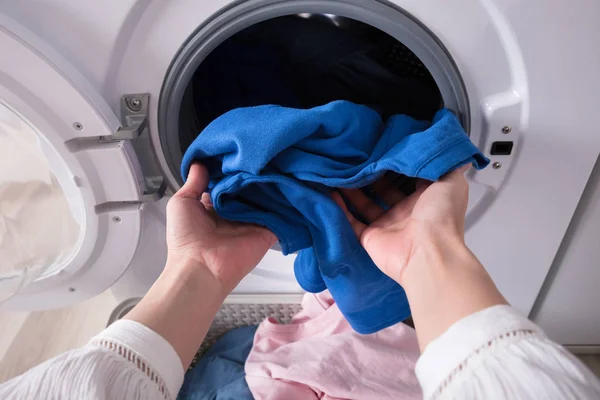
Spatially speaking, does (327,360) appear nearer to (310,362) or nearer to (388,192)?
(310,362)

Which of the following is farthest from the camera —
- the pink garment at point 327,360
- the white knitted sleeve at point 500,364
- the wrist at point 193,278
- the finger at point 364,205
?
the pink garment at point 327,360

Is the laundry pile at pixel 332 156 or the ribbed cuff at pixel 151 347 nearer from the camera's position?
the ribbed cuff at pixel 151 347

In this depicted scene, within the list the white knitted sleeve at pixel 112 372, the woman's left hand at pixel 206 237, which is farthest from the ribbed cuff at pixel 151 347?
the woman's left hand at pixel 206 237

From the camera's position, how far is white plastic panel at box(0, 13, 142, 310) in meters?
0.53

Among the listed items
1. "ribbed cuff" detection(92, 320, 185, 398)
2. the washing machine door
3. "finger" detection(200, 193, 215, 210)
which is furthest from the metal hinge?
"ribbed cuff" detection(92, 320, 185, 398)

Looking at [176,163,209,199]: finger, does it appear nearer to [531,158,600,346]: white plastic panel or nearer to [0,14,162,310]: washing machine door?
[0,14,162,310]: washing machine door

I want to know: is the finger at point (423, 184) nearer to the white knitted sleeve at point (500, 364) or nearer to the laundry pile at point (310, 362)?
the white knitted sleeve at point (500, 364)

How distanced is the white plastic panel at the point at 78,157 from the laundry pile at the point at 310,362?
268mm

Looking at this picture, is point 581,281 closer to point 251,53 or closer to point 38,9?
point 251,53

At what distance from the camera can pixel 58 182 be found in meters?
0.70

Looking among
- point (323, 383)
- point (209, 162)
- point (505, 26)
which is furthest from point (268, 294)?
point (505, 26)

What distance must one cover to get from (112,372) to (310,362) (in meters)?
0.45

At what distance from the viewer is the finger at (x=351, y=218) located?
583 mm

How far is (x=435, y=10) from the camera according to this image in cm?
50
